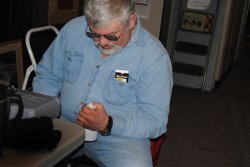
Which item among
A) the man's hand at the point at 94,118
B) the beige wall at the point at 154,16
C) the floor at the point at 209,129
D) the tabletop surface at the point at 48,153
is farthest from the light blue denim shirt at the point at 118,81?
the beige wall at the point at 154,16

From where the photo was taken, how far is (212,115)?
13.5 ft

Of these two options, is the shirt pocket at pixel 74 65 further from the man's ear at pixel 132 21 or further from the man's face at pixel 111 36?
the man's ear at pixel 132 21

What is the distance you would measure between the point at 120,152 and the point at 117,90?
0.27 metres

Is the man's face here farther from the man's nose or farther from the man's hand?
the man's hand

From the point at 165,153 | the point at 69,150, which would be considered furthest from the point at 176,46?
the point at 69,150

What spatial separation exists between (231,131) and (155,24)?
1.35 metres

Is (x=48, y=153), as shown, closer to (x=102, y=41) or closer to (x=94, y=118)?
(x=94, y=118)

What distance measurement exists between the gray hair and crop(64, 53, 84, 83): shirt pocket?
0.86ft

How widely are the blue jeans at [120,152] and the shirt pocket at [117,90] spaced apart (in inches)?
6.8

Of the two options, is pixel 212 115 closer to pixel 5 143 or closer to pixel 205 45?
pixel 205 45

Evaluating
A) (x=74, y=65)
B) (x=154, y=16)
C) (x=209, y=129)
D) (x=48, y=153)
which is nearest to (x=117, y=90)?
(x=74, y=65)

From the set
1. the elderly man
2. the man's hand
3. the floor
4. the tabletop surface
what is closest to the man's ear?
the elderly man

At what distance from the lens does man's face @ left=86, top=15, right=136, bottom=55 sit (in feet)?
5.24

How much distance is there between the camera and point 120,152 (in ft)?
5.57
